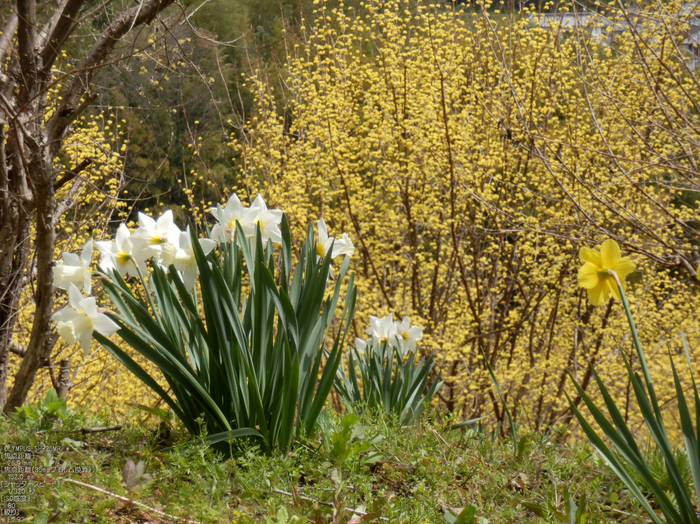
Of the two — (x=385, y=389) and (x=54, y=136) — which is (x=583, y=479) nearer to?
(x=385, y=389)

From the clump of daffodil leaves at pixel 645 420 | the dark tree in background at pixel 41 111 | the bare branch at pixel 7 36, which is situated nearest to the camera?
the clump of daffodil leaves at pixel 645 420

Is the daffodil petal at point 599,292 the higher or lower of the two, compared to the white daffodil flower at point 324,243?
lower

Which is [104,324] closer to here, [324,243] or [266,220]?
[266,220]

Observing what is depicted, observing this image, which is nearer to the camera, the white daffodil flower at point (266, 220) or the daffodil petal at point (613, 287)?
the daffodil petal at point (613, 287)

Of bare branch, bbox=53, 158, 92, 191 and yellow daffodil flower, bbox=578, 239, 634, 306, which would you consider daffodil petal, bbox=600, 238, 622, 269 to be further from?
bare branch, bbox=53, 158, 92, 191

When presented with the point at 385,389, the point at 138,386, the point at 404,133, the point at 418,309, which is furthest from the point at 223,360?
the point at 138,386

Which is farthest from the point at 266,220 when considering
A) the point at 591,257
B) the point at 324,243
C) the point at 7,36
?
the point at 7,36

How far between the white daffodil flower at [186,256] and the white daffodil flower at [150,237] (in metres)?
0.04

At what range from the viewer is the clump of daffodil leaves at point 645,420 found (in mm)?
1223

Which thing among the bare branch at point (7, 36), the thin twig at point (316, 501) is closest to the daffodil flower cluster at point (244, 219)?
the thin twig at point (316, 501)

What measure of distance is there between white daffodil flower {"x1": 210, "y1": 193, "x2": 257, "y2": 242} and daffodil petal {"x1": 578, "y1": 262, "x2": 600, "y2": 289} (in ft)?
3.40

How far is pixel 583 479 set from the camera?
1701mm

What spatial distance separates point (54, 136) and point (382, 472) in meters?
2.46

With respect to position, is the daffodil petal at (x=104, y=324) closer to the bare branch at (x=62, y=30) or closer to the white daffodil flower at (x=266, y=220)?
the white daffodil flower at (x=266, y=220)
